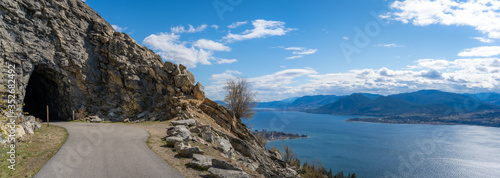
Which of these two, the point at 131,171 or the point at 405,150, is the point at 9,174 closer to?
the point at 131,171

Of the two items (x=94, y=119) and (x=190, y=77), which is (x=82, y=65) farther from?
(x=190, y=77)

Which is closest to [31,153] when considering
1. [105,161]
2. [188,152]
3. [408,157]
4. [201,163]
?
[105,161]

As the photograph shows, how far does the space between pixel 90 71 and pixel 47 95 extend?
1001 centimetres

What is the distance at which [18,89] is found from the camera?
101 feet

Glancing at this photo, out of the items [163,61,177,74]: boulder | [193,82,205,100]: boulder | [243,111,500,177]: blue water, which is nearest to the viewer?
[193,82,205,100]: boulder

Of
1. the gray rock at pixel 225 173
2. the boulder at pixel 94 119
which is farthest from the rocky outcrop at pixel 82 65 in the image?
the gray rock at pixel 225 173

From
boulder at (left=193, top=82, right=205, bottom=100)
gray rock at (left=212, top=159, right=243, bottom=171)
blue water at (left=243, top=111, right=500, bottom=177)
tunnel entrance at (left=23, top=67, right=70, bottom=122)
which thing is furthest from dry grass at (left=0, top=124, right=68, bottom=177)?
blue water at (left=243, top=111, right=500, bottom=177)

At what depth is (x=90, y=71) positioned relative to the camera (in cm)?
3809

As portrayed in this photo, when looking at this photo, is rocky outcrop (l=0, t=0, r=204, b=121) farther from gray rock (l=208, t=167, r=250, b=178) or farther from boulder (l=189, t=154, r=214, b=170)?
gray rock (l=208, t=167, r=250, b=178)

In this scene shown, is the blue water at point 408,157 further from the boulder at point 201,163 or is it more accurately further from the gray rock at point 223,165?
the gray rock at point 223,165

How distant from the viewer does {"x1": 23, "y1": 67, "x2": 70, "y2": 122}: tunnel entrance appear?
36188mm

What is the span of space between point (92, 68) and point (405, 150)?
462ft

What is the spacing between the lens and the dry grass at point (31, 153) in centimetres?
1061

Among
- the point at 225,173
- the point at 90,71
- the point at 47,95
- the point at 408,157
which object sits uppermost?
the point at 90,71
